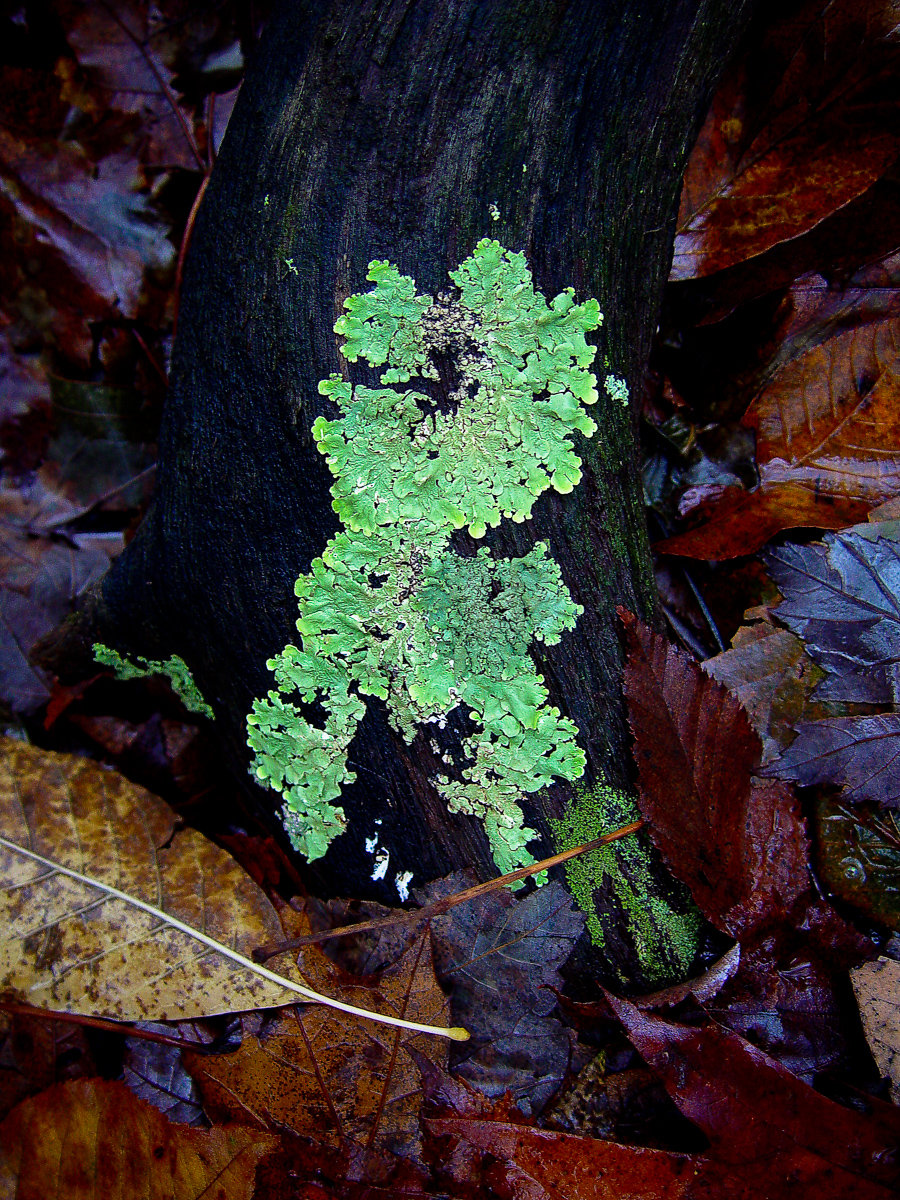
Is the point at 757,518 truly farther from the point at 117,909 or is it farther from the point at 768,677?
the point at 117,909

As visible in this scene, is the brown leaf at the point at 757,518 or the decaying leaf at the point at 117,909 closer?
the decaying leaf at the point at 117,909

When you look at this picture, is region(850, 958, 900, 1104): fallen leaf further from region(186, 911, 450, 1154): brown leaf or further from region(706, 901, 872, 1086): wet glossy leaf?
region(186, 911, 450, 1154): brown leaf

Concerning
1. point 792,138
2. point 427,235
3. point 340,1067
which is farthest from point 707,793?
point 792,138

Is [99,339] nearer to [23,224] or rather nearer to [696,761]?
[23,224]

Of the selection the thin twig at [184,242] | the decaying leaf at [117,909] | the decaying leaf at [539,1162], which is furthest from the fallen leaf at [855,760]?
the thin twig at [184,242]

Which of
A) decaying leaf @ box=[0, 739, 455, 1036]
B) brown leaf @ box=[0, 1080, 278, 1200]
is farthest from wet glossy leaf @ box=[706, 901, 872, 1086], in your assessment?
brown leaf @ box=[0, 1080, 278, 1200]

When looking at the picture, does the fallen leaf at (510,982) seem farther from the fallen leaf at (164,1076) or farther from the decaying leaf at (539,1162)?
the fallen leaf at (164,1076)
